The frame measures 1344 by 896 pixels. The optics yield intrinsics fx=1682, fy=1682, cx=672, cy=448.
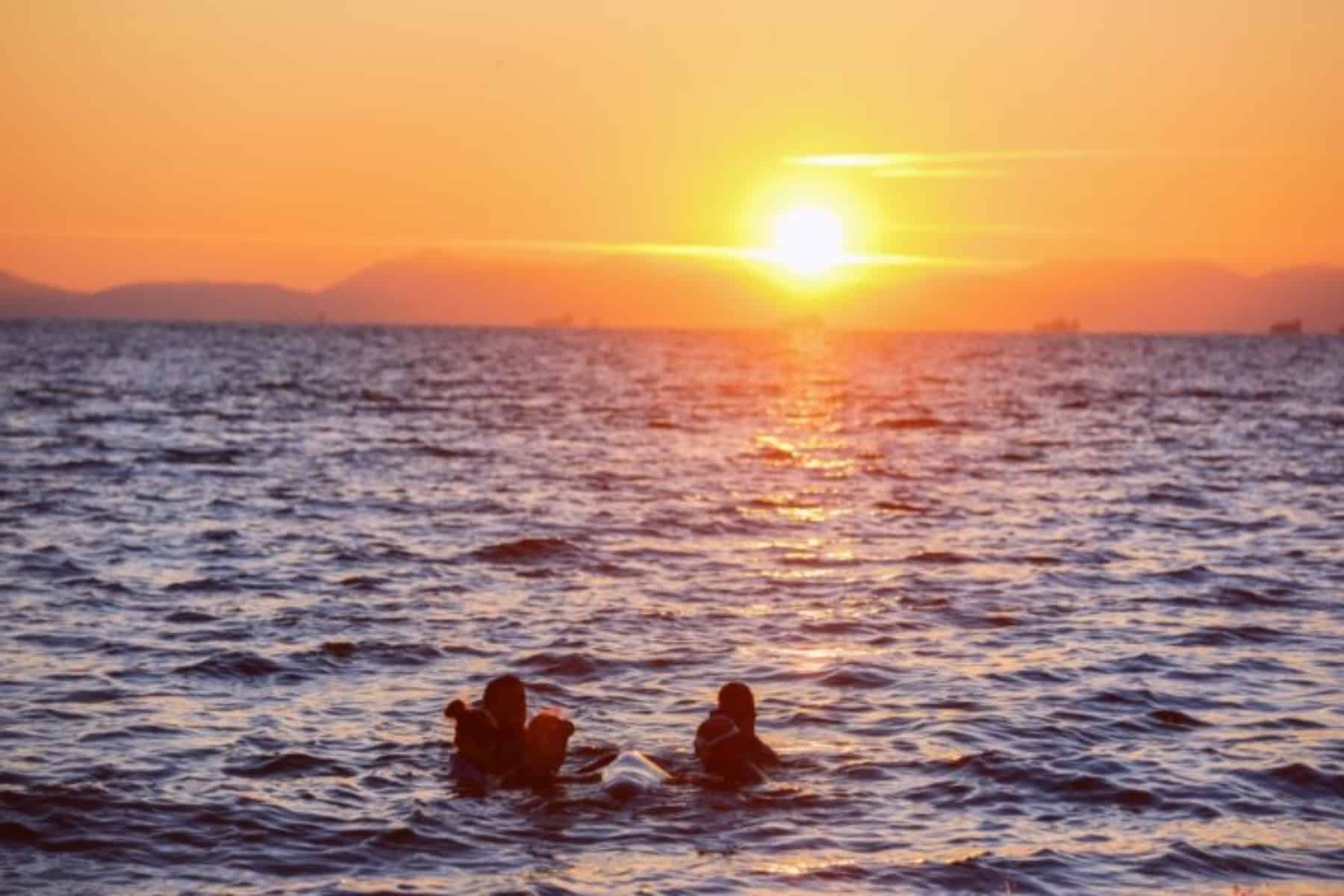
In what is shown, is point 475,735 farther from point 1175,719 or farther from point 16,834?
point 1175,719

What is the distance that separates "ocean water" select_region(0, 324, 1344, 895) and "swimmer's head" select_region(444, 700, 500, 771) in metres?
0.28

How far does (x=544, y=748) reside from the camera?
14570 millimetres

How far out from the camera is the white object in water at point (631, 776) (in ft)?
45.9

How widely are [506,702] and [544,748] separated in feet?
1.71

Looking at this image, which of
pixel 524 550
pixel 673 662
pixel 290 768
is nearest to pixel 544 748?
pixel 290 768

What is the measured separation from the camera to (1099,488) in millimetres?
39000

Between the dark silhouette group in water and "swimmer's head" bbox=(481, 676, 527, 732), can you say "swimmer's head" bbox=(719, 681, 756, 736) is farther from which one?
"swimmer's head" bbox=(481, 676, 527, 732)

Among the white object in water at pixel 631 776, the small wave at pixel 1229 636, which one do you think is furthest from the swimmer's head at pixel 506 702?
the small wave at pixel 1229 636

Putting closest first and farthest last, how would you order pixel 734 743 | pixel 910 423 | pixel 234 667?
1. pixel 734 743
2. pixel 234 667
3. pixel 910 423

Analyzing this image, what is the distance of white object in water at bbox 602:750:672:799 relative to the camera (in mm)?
14000

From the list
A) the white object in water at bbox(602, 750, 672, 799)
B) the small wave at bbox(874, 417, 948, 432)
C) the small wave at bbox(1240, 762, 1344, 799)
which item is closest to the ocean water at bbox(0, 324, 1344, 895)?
the small wave at bbox(1240, 762, 1344, 799)

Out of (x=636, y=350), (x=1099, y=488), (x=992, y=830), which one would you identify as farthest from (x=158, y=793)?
(x=636, y=350)

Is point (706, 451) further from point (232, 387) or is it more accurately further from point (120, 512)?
point (232, 387)

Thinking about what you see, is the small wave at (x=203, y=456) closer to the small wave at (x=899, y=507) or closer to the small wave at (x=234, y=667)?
the small wave at (x=899, y=507)
